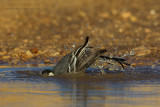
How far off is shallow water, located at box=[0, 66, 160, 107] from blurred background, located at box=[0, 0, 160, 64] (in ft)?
10.1

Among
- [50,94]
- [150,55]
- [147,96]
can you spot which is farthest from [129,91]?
[150,55]

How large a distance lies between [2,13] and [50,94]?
504 inches

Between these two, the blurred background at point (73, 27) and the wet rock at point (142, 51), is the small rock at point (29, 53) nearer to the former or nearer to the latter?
the blurred background at point (73, 27)

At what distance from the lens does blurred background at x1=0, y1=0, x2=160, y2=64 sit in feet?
41.2

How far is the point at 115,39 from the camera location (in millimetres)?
13945

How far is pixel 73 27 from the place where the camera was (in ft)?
52.3

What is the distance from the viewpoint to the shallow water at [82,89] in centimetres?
576

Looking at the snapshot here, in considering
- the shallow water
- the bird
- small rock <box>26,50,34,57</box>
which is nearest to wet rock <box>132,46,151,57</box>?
the shallow water

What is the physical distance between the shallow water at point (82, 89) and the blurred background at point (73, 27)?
3.08 m

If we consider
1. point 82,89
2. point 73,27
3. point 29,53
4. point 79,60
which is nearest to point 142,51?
point 29,53

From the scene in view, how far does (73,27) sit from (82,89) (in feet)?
30.2

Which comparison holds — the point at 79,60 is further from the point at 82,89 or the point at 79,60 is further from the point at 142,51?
the point at 142,51

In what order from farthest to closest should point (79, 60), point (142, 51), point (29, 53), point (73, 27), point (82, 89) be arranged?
point (73, 27) → point (29, 53) → point (142, 51) → point (79, 60) → point (82, 89)

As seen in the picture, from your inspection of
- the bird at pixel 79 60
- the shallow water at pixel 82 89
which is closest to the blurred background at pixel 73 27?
the bird at pixel 79 60
